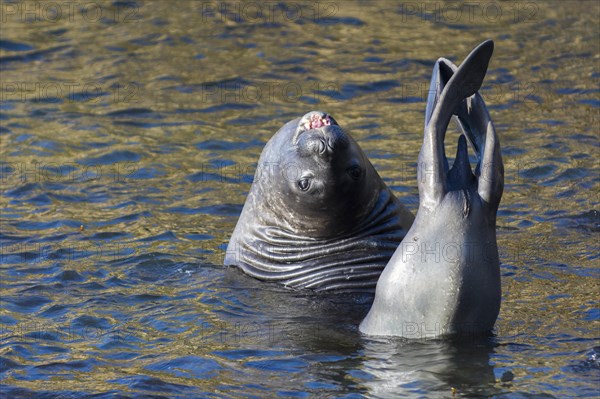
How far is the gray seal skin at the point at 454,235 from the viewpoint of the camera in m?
6.50

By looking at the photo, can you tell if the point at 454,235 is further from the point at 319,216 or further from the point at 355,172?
the point at 319,216

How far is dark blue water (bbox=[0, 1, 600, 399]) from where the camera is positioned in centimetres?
685

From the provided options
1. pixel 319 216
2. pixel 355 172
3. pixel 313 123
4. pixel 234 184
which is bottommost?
pixel 234 184

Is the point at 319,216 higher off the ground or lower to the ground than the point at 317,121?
lower

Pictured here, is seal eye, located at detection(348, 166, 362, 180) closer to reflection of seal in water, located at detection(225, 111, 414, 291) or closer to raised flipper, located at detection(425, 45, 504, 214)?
Answer: reflection of seal in water, located at detection(225, 111, 414, 291)

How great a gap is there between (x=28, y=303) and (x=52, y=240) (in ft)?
5.29

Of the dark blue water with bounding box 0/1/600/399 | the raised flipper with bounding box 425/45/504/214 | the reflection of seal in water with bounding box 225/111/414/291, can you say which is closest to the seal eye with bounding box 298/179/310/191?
the reflection of seal in water with bounding box 225/111/414/291

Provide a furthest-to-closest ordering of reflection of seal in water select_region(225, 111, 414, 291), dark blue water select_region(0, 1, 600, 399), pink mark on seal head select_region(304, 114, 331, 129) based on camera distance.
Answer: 1. pink mark on seal head select_region(304, 114, 331, 129)
2. reflection of seal in water select_region(225, 111, 414, 291)
3. dark blue water select_region(0, 1, 600, 399)

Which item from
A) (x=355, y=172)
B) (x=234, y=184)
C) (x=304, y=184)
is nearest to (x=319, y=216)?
(x=304, y=184)

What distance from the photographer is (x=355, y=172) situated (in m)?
8.25

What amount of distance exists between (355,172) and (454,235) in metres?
1.83

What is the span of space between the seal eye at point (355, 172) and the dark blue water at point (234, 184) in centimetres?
87

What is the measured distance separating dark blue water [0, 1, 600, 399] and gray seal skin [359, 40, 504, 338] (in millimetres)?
316

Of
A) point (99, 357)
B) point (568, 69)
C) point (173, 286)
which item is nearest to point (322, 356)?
point (99, 357)
